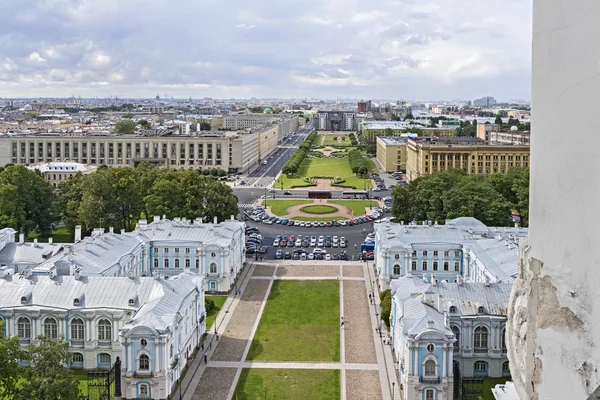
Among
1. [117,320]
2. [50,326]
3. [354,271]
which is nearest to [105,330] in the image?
[117,320]

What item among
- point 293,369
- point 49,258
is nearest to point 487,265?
point 293,369

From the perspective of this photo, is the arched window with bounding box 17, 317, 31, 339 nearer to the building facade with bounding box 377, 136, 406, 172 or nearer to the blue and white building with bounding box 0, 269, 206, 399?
the blue and white building with bounding box 0, 269, 206, 399

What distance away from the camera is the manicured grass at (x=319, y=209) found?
311 feet

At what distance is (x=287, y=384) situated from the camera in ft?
123

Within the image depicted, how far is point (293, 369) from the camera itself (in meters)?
39.6

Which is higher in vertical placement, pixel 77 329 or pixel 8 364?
pixel 8 364

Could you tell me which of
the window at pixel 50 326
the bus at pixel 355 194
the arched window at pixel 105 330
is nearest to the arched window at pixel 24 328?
the window at pixel 50 326

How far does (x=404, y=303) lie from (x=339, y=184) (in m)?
86.1

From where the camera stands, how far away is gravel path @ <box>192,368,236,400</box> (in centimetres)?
3616

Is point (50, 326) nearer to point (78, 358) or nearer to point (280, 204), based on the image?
point (78, 358)

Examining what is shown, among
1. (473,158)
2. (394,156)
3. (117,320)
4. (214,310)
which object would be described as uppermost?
(394,156)

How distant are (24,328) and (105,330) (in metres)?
5.43

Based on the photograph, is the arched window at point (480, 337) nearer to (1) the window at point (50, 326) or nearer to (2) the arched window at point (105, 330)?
(2) the arched window at point (105, 330)

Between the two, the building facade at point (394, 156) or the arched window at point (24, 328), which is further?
the building facade at point (394, 156)
